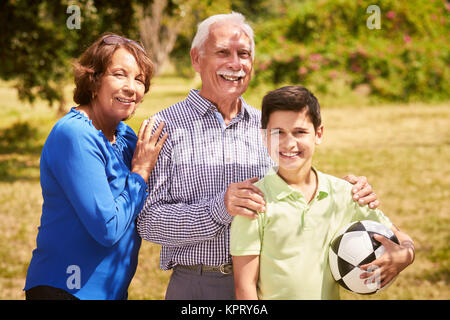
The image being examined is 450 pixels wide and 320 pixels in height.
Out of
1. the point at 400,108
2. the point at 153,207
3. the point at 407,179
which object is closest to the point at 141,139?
the point at 153,207

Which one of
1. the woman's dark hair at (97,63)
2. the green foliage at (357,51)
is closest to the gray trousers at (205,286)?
the woman's dark hair at (97,63)

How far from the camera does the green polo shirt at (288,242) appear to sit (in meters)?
2.45

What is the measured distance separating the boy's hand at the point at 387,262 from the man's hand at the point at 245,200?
563 mm

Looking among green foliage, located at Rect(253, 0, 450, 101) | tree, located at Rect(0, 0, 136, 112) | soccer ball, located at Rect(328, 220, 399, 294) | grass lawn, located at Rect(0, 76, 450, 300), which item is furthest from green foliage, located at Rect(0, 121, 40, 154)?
soccer ball, located at Rect(328, 220, 399, 294)

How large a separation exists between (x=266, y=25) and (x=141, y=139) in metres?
24.4

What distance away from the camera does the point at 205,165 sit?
296 cm

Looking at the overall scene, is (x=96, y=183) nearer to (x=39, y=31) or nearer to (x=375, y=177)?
(x=375, y=177)

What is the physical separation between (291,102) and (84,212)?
1073mm

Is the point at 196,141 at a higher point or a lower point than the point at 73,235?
higher

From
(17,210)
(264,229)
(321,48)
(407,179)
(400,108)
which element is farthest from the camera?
(321,48)

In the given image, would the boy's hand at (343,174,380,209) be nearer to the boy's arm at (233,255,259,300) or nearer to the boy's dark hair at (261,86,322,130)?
the boy's dark hair at (261,86,322,130)

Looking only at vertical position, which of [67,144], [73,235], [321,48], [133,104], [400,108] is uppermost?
[321,48]

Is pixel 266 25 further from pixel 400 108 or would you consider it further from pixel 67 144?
pixel 67 144
